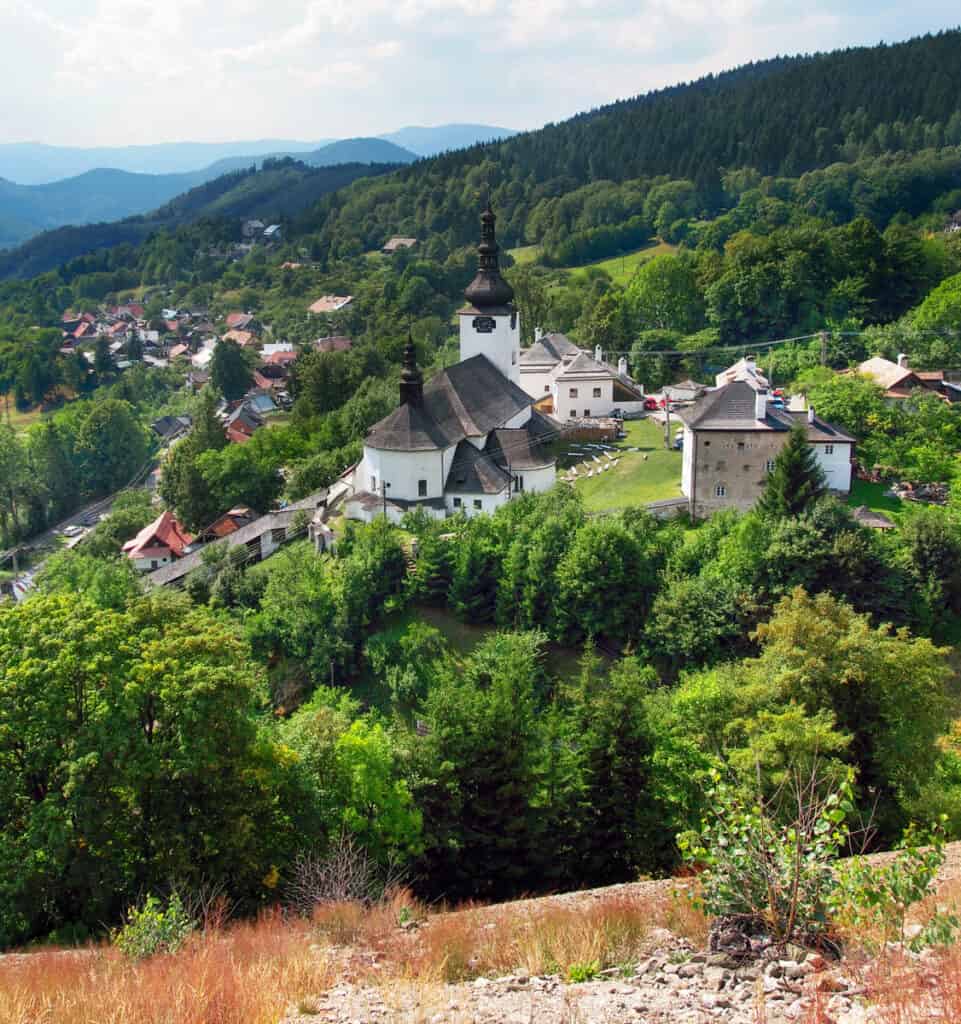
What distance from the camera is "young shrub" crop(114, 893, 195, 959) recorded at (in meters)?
12.3

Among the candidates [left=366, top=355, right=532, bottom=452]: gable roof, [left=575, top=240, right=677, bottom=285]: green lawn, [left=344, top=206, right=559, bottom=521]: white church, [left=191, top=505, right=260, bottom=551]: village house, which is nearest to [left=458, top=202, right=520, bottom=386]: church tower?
[left=366, top=355, right=532, bottom=452]: gable roof

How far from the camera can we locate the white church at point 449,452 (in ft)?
130

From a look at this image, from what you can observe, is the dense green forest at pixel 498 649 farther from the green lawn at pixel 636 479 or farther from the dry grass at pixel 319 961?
the green lawn at pixel 636 479

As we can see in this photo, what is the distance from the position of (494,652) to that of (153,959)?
1668 cm

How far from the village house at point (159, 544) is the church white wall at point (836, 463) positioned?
3273cm

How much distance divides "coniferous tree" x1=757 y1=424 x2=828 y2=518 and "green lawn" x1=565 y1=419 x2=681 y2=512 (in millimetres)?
5948

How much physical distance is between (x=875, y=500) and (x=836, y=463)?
2.11 m

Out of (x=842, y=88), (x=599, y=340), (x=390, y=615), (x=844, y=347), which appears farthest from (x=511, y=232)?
(x=390, y=615)

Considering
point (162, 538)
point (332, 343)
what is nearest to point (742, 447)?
point (162, 538)

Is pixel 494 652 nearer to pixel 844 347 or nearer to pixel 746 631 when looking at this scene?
pixel 746 631

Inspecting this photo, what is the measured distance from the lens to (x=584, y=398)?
5316 centimetres

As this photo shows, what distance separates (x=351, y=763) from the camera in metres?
20.0

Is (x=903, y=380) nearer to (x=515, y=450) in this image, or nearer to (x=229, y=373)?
(x=515, y=450)

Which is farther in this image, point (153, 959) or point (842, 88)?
point (842, 88)
